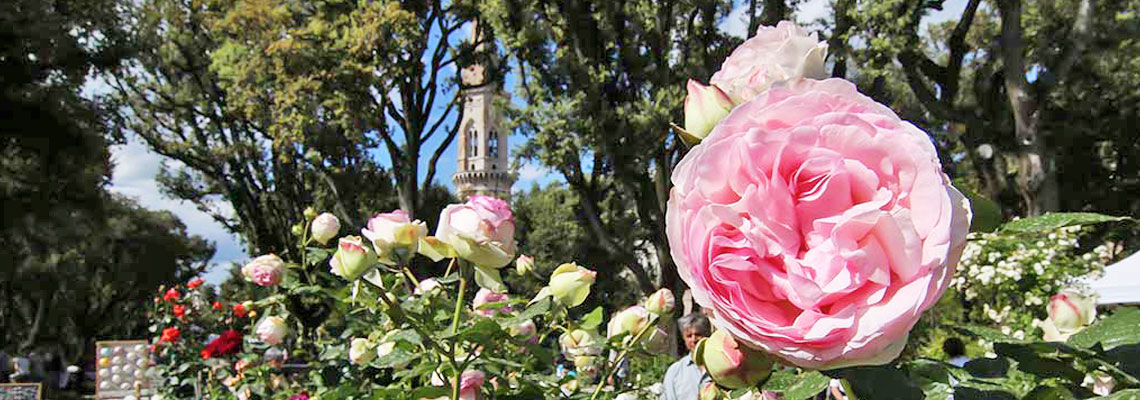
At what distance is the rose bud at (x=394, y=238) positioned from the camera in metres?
0.95

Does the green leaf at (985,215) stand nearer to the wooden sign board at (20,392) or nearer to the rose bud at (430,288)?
the rose bud at (430,288)

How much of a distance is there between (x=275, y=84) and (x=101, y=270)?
71.5 feet

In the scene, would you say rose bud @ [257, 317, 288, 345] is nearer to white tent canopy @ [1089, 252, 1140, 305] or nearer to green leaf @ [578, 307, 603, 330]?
green leaf @ [578, 307, 603, 330]

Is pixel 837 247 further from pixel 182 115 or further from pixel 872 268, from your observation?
pixel 182 115

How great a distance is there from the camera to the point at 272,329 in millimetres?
1866

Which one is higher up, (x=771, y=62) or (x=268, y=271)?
(x=771, y=62)

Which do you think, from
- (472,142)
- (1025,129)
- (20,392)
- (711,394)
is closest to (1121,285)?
(1025,129)

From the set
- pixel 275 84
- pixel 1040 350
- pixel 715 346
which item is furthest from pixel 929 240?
pixel 275 84

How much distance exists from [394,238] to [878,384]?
0.62m

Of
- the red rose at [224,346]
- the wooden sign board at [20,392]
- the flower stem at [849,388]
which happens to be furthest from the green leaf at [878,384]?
the wooden sign board at [20,392]

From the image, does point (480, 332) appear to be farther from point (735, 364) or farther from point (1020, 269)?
point (1020, 269)

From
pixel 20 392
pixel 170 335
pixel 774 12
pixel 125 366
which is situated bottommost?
pixel 20 392

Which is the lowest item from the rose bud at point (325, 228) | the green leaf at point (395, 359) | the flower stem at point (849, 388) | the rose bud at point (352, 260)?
the green leaf at point (395, 359)

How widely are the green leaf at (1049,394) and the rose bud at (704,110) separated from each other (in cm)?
31
